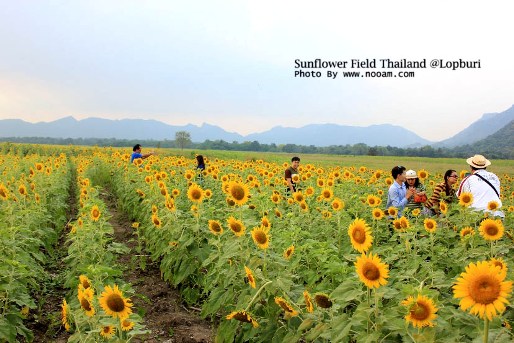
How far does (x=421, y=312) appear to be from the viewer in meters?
2.10

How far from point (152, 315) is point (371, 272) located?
355 cm

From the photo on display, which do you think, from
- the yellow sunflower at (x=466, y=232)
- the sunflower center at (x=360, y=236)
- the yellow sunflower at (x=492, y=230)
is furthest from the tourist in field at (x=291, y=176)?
the sunflower center at (x=360, y=236)

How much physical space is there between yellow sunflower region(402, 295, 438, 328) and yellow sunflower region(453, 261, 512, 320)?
375 millimetres

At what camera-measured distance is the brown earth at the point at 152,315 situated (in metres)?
4.48

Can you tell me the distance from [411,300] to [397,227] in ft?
8.78

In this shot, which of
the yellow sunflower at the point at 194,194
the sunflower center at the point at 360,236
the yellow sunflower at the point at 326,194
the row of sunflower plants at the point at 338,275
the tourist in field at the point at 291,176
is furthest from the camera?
the tourist in field at the point at 291,176

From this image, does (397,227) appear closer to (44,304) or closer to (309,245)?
(309,245)

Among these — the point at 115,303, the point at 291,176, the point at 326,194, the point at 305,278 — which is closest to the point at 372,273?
the point at 115,303

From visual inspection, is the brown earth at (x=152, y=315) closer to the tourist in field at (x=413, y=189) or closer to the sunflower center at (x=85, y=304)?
the sunflower center at (x=85, y=304)

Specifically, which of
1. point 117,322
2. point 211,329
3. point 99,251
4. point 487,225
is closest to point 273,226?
point 211,329

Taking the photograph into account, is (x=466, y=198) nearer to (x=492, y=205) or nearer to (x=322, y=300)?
(x=492, y=205)

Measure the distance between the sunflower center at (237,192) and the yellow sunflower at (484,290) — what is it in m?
2.85

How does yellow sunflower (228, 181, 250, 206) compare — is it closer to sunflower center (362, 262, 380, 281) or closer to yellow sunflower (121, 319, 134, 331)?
yellow sunflower (121, 319, 134, 331)

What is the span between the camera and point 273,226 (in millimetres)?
5281
